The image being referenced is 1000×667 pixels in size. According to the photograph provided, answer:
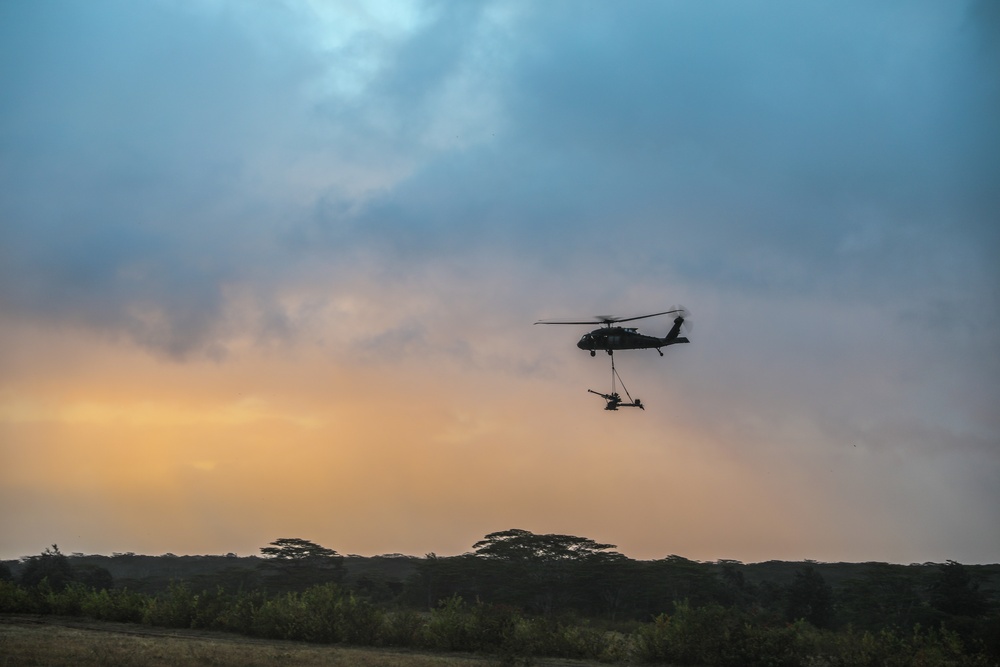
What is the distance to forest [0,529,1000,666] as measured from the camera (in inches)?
1244

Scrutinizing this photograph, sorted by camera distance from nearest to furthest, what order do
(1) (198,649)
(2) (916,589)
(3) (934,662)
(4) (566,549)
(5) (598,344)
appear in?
1. (3) (934,662)
2. (1) (198,649)
3. (5) (598,344)
4. (2) (916,589)
5. (4) (566,549)

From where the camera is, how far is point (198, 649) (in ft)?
102

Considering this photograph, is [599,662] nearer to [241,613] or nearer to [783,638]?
[783,638]

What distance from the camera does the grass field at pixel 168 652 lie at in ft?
89.1

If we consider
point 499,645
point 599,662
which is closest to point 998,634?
point 599,662

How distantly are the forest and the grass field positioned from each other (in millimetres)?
2460

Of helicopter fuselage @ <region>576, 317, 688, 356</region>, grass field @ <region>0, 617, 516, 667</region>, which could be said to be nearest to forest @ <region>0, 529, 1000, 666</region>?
grass field @ <region>0, 617, 516, 667</region>

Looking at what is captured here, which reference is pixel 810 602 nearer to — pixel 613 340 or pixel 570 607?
pixel 570 607

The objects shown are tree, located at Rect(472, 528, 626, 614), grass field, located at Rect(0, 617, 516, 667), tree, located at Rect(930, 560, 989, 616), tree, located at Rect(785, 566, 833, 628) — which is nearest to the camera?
grass field, located at Rect(0, 617, 516, 667)

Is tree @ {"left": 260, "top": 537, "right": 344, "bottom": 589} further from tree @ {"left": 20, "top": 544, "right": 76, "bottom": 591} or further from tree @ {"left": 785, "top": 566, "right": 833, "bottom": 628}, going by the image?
tree @ {"left": 785, "top": 566, "right": 833, "bottom": 628}

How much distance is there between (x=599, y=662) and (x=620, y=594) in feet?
148

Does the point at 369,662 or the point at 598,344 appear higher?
the point at 598,344

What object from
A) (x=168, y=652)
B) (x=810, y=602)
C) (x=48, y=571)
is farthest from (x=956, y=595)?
(x=48, y=571)

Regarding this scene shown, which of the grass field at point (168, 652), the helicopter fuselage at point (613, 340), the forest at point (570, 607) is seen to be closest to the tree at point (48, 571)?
the forest at point (570, 607)
